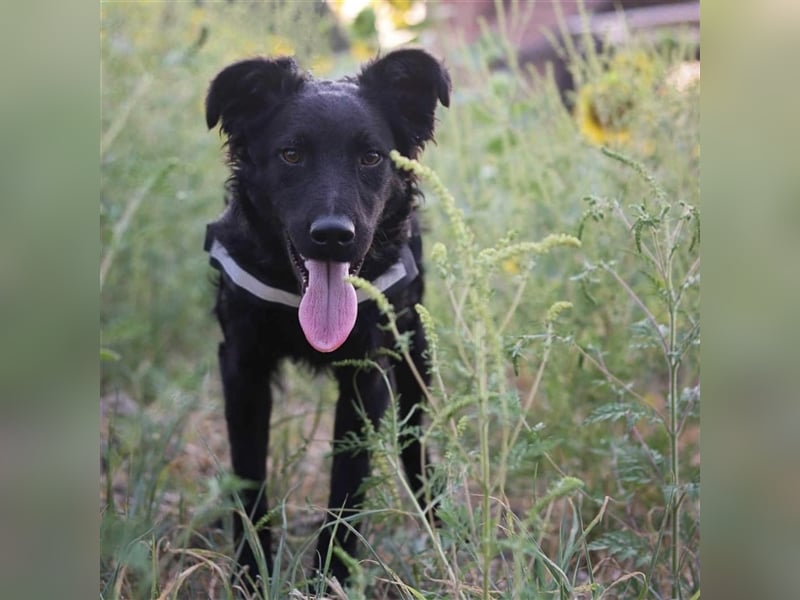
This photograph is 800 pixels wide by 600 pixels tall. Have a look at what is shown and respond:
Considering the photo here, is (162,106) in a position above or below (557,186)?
above

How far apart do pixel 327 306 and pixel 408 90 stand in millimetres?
880

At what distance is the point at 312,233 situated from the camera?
253 centimetres

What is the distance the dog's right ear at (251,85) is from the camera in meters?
2.87

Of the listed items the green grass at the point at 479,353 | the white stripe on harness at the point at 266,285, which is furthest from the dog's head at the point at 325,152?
the green grass at the point at 479,353

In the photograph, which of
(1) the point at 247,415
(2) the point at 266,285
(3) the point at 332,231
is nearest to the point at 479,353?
(3) the point at 332,231

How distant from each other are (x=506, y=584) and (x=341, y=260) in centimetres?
97

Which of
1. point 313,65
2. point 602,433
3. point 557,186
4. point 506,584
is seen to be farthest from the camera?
point 313,65

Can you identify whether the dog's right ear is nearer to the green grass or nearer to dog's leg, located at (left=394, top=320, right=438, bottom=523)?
the green grass

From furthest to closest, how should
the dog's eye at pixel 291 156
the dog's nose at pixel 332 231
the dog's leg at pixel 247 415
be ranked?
the dog's leg at pixel 247 415, the dog's eye at pixel 291 156, the dog's nose at pixel 332 231

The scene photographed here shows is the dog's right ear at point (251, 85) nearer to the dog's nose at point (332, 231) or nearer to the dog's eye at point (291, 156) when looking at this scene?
the dog's eye at point (291, 156)

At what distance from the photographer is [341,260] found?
258 cm
